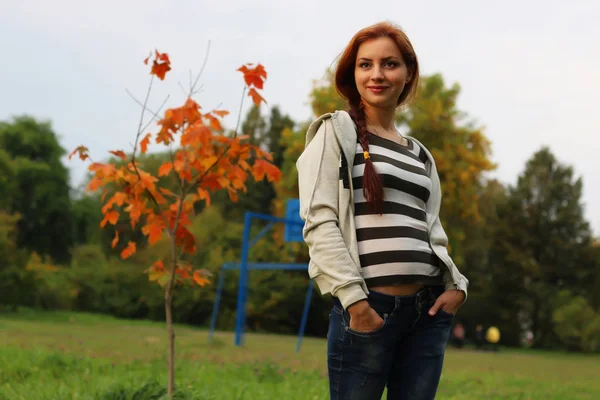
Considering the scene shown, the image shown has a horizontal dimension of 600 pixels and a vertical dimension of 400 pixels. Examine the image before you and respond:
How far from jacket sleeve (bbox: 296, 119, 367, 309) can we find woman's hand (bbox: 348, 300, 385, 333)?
2cm

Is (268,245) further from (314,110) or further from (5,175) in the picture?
(5,175)

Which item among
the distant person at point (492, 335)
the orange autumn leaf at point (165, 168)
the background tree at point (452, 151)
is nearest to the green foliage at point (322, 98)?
the background tree at point (452, 151)

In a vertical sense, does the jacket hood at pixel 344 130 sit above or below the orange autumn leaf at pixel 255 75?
below

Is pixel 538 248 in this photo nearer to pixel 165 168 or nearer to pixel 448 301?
pixel 165 168

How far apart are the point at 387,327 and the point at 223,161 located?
89.9 inches

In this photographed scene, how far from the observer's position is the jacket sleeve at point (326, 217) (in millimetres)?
1970

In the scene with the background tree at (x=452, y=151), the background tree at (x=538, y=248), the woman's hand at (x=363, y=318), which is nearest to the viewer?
the woman's hand at (x=363, y=318)

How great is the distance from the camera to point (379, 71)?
2.28 metres

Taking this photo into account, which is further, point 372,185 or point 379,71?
point 379,71

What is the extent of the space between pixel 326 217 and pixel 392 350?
441 mm

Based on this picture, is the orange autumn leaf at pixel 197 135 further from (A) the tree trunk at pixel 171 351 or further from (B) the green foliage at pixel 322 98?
(B) the green foliage at pixel 322 98

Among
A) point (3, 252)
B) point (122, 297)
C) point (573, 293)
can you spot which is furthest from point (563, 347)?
point (3, 252)

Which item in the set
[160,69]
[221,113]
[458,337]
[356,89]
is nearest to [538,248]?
[458,337]

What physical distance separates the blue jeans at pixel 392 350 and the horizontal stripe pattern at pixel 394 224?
0.06m
